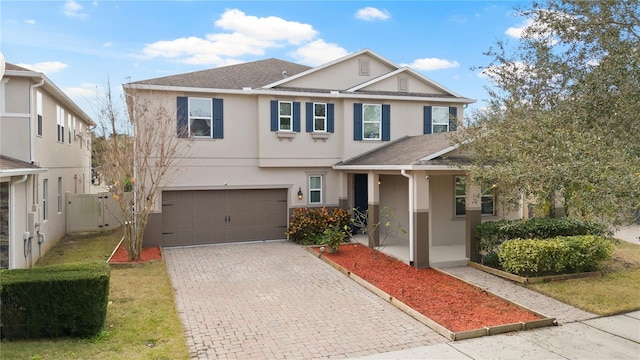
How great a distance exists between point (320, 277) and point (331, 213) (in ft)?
17.9

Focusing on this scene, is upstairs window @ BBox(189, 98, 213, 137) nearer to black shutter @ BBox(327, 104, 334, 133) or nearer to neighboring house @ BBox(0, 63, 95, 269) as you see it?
neighboring house @ BBox(0, 63, 95, 269)

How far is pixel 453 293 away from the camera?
953 centimetres

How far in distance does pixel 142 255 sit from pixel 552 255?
11692mm

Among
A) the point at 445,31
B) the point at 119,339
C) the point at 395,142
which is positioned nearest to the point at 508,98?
the point at 445,31

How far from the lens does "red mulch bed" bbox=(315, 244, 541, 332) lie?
791cm

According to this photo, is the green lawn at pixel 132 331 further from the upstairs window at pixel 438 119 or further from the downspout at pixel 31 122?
the upstairs window at pixel 438 119

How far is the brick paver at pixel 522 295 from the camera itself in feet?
27.4

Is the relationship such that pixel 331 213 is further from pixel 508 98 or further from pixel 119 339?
pixel 119 339

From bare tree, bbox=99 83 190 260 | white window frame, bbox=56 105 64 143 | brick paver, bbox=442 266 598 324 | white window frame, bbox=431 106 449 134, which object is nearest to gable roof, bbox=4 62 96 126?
A: white window frame, bbox=56 105 64 143

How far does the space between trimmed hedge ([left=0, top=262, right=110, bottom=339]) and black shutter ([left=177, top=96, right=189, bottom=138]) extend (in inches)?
332

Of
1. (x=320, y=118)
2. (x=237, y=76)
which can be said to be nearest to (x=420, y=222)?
(x=320, y=118)

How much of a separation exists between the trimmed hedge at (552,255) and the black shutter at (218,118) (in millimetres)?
10048

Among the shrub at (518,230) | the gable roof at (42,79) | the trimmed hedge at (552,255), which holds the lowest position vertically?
the trimmed hedge at (552,255)

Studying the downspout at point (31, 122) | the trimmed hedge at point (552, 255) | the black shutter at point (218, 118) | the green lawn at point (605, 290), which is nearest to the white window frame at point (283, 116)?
the black shutter at point (218, 118)
